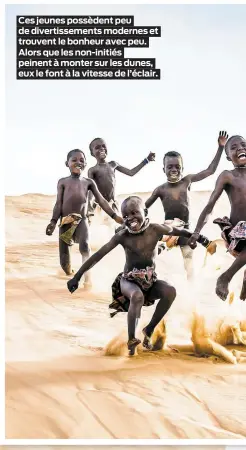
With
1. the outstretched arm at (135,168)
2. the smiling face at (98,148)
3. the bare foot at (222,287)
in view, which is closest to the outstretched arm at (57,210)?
the smiling face at (98,148)

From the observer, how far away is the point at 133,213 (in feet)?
14.3

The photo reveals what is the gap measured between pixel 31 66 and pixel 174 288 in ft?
5.58

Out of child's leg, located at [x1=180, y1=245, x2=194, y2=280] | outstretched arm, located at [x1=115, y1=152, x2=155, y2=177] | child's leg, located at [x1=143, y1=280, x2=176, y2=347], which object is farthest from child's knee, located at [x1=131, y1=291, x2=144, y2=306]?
outstretched arm, located at [x1=115, y1=152, x2=155, y2=177]

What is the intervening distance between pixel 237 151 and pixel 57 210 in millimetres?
1264

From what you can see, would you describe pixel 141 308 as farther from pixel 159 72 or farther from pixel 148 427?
pixel 159 72

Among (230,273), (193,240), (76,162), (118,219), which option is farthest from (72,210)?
(230,273)

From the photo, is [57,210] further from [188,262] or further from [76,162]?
[188,262]

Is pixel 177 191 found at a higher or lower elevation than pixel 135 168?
lower

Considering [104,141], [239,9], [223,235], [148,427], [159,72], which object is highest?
[239,9]

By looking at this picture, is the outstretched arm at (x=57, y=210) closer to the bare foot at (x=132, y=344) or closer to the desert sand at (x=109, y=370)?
the desert sand at (x=109, y=370)

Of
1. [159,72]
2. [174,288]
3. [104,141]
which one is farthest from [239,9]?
[174,288]

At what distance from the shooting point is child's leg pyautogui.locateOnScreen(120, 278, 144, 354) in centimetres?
435

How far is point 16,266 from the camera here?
510 centimetres

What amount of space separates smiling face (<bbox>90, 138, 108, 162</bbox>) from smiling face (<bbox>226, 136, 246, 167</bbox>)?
91 centimetres
